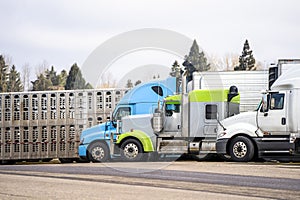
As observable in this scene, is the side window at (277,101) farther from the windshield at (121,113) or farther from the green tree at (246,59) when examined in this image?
the green tree at (246,59)

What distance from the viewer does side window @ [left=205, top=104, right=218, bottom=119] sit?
73.2 ft

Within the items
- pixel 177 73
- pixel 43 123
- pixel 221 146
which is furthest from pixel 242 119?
pixel 43 123

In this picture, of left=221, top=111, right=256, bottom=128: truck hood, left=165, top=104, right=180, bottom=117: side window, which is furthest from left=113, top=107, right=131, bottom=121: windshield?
left=221, top=111, right=256, bottom=128: truck hood

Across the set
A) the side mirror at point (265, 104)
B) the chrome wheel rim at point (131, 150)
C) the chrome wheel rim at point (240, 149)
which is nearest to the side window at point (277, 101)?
the side mirror at point (265, 104)

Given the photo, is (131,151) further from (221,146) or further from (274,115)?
(274,115)

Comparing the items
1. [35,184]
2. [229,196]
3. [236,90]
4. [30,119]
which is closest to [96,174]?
[35,184]

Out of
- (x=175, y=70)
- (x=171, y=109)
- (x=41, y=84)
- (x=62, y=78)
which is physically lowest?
(x=171, y=109)

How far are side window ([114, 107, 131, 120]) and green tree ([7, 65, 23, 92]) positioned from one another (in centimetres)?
5148

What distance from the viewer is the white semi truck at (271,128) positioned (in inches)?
789

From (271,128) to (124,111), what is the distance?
232 inches

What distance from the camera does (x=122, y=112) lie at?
23.2m

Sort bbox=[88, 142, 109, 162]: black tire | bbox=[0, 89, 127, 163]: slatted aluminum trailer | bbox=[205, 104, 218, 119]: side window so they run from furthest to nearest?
bbox=[0, 89, 127, 163]: slatted aluminum trailer
bbox=[88, 142, 109, 162]: black tire
bbox=[205, 104, 218, 119]: side window

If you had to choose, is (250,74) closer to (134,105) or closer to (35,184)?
(134,105)

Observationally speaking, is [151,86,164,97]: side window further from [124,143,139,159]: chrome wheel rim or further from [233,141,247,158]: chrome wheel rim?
[233,141,247,158]: chrome wheel rim
